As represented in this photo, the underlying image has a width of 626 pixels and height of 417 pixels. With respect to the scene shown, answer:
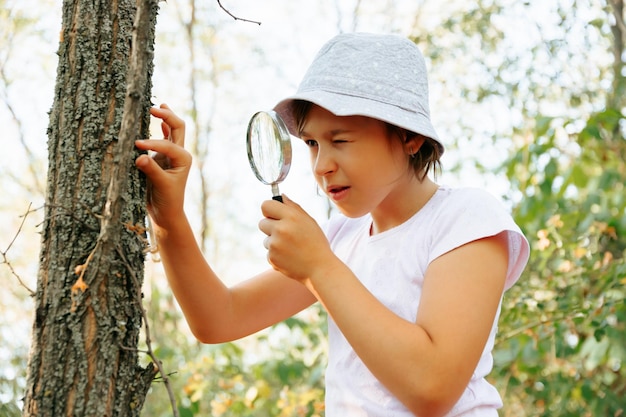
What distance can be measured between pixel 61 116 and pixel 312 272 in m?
0.55

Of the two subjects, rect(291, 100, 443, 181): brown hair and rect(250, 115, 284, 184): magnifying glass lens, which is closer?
rect(250, 115, 284, 184): magnifying glass lens

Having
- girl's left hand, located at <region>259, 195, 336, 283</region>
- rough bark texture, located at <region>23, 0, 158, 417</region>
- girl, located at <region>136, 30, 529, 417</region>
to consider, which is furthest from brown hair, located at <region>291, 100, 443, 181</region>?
rough bark texture, located at <region>23, 0, 158, 417</region>

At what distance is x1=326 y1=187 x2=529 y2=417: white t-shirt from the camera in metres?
1.56

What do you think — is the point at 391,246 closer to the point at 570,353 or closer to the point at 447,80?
the point at 570,353

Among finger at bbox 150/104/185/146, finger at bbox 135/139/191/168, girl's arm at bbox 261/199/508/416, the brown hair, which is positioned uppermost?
finger at bbox 150/104/185/146

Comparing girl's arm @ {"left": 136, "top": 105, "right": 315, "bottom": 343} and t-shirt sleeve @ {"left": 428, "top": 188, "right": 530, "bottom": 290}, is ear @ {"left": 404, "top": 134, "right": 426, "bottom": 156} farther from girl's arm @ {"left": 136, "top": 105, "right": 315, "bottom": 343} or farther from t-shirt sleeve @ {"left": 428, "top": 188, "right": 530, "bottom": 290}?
girl's arm @ {"left": 136, "top": 105, "right": 315, "bottom": 343}

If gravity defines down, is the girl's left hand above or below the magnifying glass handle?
below

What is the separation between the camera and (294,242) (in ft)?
4.97

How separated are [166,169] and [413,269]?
56 cm

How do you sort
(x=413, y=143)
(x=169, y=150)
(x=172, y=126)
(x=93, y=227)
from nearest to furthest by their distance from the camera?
(x=93, y=227) < (x=169, y=150) < (x=172, y=126) < (x=413, y=143)

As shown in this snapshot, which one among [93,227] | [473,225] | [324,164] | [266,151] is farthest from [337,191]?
[93,227]

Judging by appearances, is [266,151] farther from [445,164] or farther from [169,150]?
[445,164]

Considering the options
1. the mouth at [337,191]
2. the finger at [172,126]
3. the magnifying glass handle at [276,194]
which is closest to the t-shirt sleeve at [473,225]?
the mouth at [337,191]

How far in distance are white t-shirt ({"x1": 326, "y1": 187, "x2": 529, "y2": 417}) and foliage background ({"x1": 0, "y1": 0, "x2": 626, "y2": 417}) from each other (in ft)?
1.42
